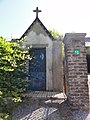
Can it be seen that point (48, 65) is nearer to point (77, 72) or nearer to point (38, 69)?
point (38, 69)

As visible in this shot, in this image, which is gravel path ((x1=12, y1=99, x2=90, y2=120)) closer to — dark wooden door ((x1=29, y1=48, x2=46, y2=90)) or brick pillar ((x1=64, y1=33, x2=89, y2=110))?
brick pillar ((x1=64, y1=33, x2=89, y2=110))

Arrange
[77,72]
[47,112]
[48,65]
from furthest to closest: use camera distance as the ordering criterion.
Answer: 1. [48,65]
2. [77,72]
3. [47,112]

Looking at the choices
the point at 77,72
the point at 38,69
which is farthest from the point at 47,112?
the point at 38,69

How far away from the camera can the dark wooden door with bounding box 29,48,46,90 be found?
32.9ft

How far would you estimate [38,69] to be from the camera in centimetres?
1009

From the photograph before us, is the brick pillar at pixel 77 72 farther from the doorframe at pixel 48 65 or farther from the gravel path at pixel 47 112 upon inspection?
the doorframe at pixel 48 65

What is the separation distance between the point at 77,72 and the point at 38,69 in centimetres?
427

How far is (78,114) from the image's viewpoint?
538cm

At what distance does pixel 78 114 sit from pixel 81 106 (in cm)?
50

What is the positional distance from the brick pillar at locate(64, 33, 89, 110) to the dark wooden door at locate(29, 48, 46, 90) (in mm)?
3964

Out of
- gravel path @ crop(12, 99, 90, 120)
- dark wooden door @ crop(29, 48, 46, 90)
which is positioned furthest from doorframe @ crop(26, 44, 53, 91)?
gravel path @ crop(12, 99, 90, 120)

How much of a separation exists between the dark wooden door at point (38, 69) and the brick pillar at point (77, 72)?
3.96 metres

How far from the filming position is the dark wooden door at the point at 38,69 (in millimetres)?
10039

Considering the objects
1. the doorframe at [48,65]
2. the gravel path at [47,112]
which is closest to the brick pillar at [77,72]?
the gravel path at [47,112]
